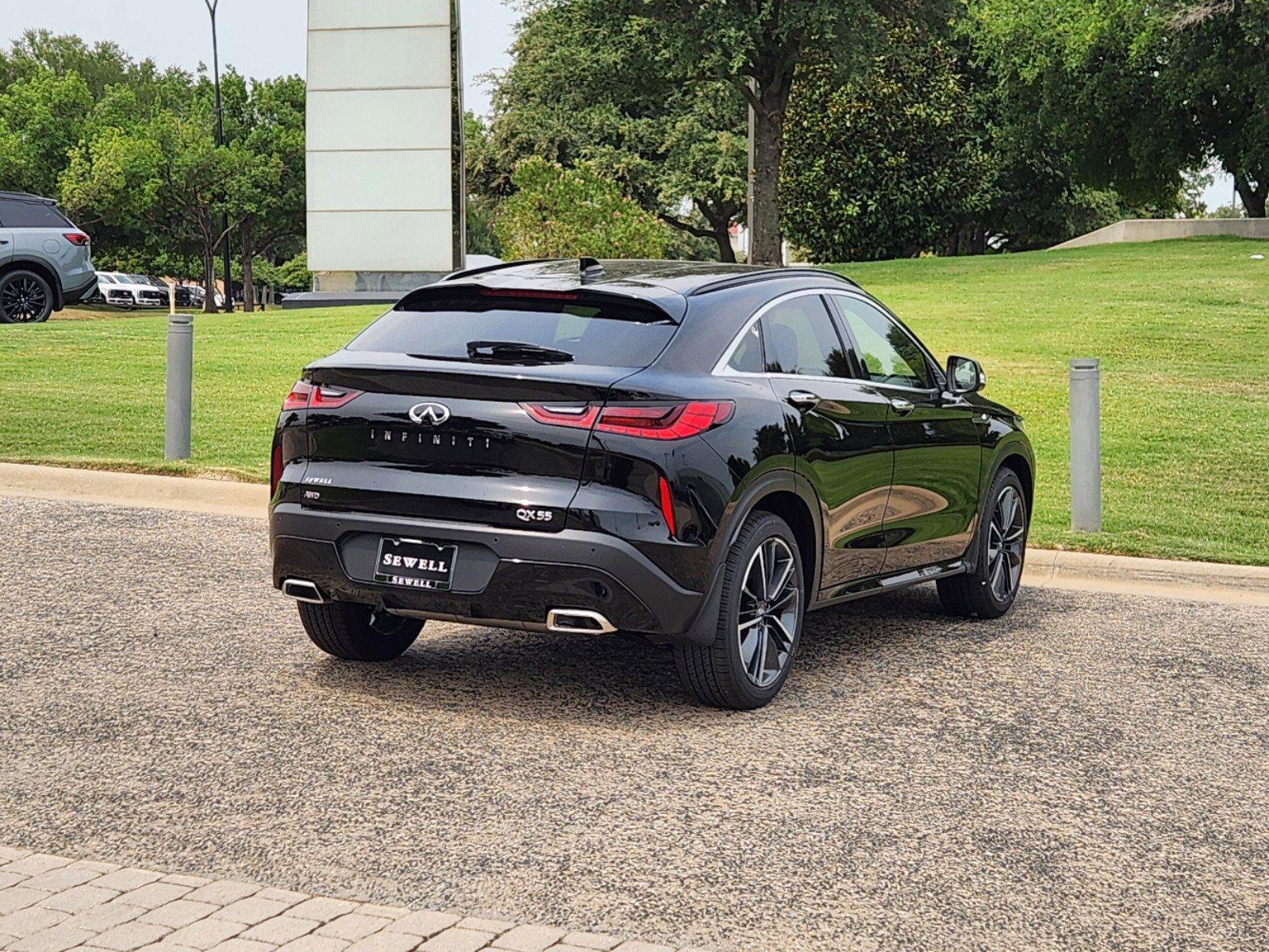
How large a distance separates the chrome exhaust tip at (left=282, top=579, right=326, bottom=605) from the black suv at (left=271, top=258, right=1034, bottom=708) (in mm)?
10

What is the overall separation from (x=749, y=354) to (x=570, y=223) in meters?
24.3

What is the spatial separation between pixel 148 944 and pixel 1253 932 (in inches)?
110

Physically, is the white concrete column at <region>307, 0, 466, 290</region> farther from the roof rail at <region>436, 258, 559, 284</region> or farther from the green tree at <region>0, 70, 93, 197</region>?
the green tree at <region>0, 70, 93, 197</region>

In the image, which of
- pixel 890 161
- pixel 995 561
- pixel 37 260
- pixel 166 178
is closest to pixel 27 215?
pixel 37 260

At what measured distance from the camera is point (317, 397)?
6.36 m

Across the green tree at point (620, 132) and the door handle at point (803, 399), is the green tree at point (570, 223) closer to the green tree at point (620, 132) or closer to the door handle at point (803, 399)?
the green tree at point (620, 132)

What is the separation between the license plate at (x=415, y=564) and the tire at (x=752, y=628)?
0.95 metres

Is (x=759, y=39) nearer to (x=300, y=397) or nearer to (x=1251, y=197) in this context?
(x=1251, y=197)

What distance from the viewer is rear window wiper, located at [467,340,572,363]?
6168 mm

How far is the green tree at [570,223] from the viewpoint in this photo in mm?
30188

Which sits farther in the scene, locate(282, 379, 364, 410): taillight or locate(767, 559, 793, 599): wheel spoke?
locate(767, 559, 793, 599): wheel spoke

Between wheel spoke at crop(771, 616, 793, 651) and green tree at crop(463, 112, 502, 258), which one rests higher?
green tree at crop(463, 112, 502, 258)

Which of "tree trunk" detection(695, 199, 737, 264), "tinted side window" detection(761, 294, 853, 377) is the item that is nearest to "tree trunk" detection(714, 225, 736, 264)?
"tree trunk" detection(695, 199, 737, 264)

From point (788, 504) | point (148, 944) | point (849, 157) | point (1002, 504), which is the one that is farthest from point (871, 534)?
point (849, 157)
